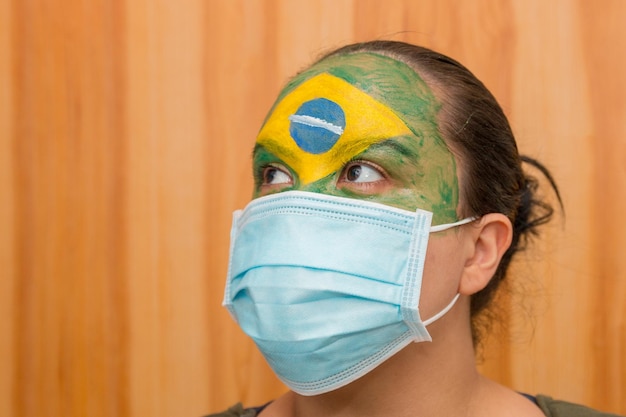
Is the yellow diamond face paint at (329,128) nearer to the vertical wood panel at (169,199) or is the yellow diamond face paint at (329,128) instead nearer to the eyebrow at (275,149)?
the eyebrow at (275,149)

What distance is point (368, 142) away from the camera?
143cm

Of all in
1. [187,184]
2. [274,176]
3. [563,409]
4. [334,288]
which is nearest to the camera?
[334,288]

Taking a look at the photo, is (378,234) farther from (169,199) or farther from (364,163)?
(169,199)

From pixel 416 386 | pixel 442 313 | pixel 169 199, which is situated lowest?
pixel 416 386

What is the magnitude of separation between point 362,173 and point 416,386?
15.9 inches

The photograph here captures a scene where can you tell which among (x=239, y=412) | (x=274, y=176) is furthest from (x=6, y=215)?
(x=274, y=176)

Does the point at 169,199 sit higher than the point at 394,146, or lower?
lower

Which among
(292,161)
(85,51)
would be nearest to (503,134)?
(292,161)

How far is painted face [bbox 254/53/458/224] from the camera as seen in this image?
4.67 ft

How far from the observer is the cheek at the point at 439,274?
141 cm

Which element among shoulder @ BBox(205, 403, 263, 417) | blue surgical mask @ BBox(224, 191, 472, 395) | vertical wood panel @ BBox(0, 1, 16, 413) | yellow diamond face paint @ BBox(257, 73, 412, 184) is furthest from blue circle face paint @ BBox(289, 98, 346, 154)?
vertical wood panel @ BBox(0, 1, 16, 413)

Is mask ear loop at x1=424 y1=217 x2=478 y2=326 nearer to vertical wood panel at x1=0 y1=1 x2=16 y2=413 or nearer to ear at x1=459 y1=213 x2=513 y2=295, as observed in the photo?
ear at x1=459 y1=213 x2=513 y2=295

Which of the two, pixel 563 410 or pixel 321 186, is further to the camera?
pixel 563 410

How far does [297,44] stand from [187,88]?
0.32m
